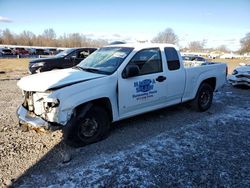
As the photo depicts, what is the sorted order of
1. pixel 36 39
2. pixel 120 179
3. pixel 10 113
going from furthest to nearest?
pixel 36 39 < pixel 10 113 < pixel 120 179

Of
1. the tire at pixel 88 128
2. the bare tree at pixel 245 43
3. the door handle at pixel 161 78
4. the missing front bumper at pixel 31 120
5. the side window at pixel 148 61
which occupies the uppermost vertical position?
the bare tree at pixel 245 43

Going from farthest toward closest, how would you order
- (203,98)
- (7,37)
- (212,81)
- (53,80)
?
1. (7,37)
2. (212,81)
3. (203,98)
4. (53,80)

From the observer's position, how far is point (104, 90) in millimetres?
4516

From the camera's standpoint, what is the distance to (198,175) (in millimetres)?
3586

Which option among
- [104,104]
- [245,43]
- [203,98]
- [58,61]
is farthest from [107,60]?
[245,43]

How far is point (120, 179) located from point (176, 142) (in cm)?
169

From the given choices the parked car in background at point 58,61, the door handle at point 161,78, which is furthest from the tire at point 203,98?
the parked car in background at point 58,61

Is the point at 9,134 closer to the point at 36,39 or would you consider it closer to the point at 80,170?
the point at 80,170

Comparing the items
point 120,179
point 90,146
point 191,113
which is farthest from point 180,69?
point 120,179

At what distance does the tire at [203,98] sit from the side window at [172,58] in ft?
4.17

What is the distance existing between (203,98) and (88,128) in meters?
3.83

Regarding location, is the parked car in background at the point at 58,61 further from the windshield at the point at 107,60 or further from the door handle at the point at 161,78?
the door handle at the point at 161,78

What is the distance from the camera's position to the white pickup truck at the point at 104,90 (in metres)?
4.09

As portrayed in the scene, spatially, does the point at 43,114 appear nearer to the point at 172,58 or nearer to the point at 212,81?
the point at 172,58
